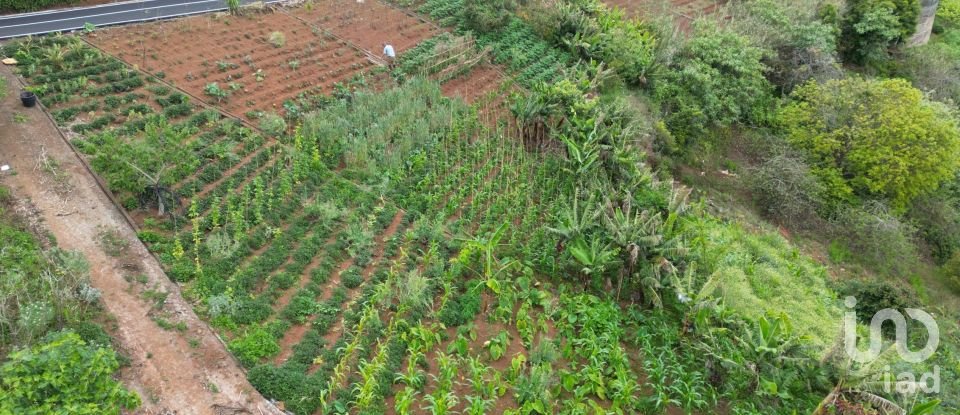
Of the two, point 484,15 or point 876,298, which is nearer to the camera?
point 876,298

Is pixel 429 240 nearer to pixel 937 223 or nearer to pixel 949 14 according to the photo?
pixel 937 223

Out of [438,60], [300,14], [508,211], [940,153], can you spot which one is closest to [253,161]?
[508,211]

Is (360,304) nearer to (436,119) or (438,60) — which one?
(436,119)

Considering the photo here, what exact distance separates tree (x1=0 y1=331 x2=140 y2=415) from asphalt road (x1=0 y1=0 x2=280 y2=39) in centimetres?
1446

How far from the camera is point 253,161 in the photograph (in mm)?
14930

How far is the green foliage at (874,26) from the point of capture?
91.1ft

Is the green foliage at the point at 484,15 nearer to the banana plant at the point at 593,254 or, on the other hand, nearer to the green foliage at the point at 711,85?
the green foliage at the point at 711,85

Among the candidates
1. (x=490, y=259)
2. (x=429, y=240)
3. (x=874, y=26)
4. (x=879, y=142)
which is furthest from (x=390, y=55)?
(x=874, y=26)

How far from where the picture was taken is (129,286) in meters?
11.4

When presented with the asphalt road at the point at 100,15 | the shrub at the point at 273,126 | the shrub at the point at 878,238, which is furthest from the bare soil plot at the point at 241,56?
the shrub at the point at 878,238

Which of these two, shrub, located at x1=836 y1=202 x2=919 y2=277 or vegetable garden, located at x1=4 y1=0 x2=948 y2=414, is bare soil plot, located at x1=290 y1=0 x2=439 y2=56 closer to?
vegetable garden, located at x1=4 y1=0 x2=948 y2=414

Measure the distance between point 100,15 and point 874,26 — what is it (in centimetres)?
2858

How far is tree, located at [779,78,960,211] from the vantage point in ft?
65.1

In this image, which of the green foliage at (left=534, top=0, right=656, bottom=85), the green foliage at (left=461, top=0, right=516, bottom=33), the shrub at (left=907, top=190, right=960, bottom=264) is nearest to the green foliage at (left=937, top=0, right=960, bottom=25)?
the shrub at (left=907, top=190, right=960, bottom=264)
